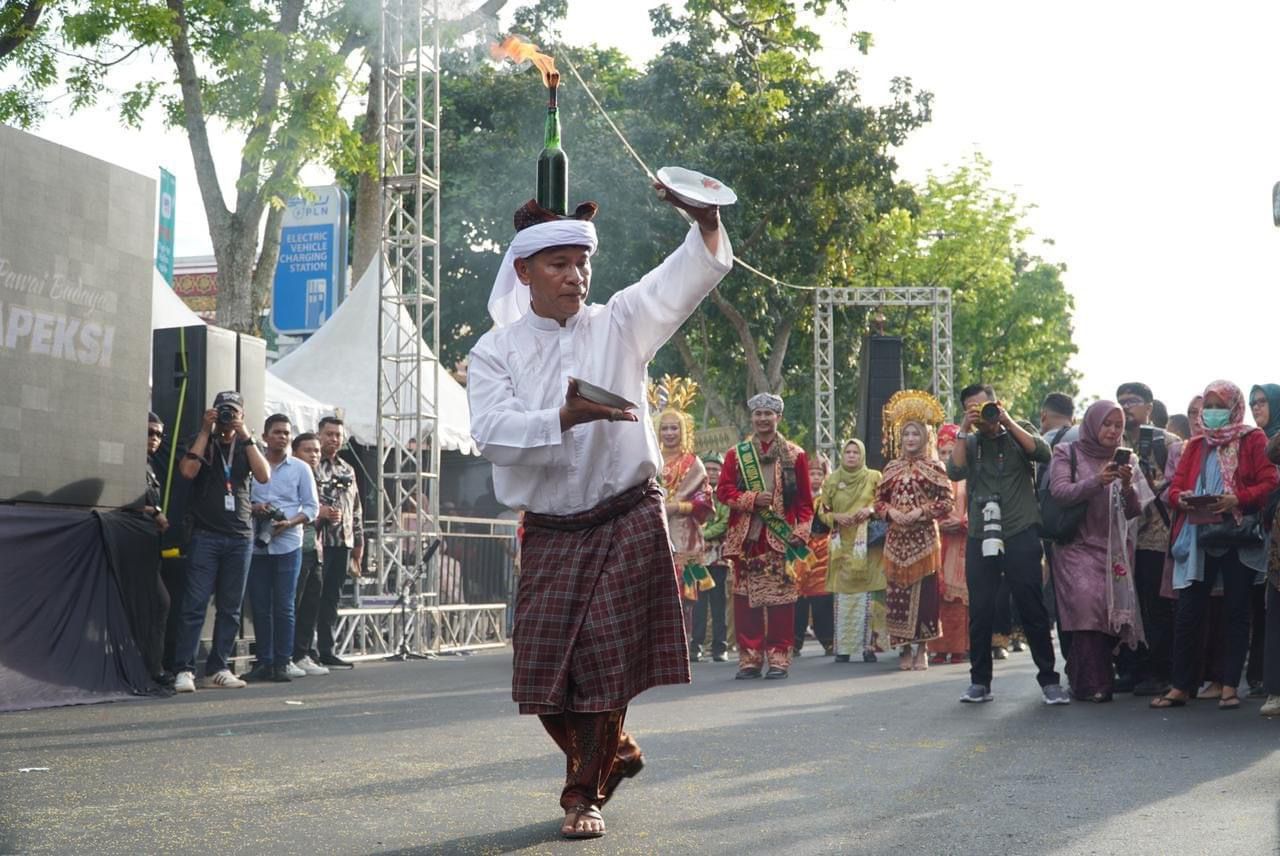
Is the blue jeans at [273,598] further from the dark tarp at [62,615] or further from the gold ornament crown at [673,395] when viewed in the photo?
the gold ornament crown at [673,395]

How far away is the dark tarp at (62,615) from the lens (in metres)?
10.0

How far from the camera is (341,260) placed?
2920 cm

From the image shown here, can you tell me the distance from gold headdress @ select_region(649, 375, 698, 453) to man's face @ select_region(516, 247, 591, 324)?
29.1 feet

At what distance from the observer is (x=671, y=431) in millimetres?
15367

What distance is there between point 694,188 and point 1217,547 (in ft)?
19.2

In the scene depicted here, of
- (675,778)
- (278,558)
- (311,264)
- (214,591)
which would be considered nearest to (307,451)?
(278,558)

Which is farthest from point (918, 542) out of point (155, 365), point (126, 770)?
point (126, 770)

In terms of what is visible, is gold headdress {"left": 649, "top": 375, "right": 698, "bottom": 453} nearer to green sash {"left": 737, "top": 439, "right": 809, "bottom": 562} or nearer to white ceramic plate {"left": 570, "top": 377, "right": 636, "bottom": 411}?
green sash {"left": 737, "top": 439, "right": 809, "bottom": 562}

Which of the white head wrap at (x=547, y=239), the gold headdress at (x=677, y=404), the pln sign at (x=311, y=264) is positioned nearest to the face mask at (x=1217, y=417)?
the gold headdress at (x=677, y=404)

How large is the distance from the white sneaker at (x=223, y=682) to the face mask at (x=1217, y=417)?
6750 millimetres

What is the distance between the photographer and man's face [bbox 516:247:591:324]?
558cm

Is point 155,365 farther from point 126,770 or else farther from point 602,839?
point 602,839

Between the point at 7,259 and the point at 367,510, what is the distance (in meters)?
12.0

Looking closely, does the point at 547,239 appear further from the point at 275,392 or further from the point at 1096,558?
the point at 275,392
